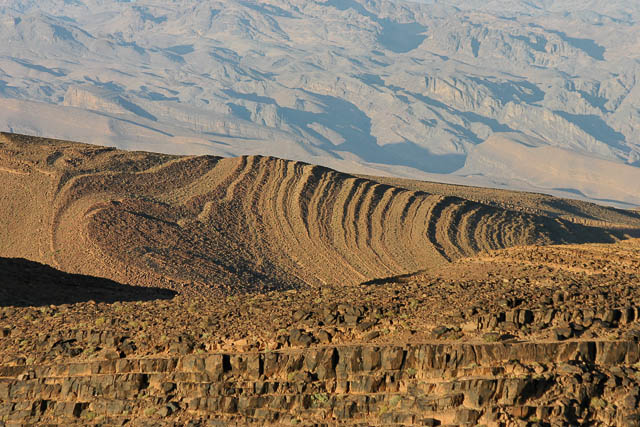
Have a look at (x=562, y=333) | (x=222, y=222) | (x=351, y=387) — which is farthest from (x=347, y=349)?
(x=222, y=222)

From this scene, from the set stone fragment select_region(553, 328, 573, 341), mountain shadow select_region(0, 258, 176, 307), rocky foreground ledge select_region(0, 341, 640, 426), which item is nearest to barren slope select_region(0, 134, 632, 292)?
mountain shadow select_region(0, 258, 176, 307)

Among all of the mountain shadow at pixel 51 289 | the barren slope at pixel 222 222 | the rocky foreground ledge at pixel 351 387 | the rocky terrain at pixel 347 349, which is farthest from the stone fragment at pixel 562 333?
the barren slope at pixel 222 222

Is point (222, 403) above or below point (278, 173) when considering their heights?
below

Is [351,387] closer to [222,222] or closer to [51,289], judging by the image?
[51,289]

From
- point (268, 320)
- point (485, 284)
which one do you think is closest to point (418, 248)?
point (485, 284)

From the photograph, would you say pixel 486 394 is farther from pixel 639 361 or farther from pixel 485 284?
pixel 485 284

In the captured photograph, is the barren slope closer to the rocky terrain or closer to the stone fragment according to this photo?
the rocky terrain
